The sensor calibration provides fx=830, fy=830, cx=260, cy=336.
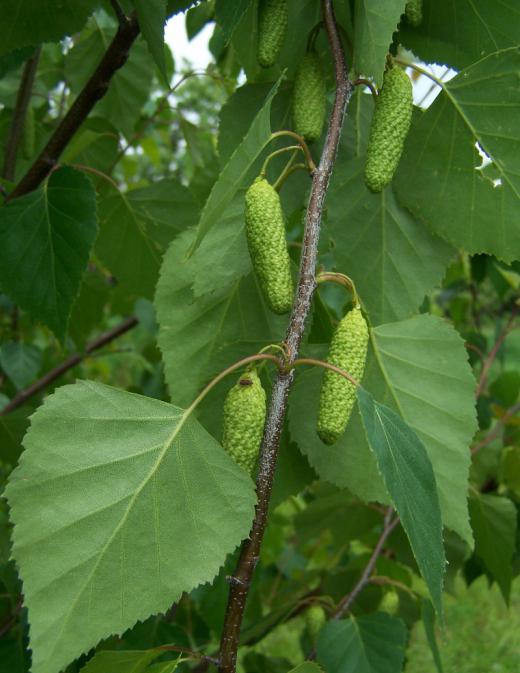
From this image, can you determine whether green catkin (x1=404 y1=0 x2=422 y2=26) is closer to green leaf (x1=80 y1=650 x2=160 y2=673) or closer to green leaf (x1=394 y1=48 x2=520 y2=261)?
green leaf (x1=394 y1=48 x2=520 y2=261)

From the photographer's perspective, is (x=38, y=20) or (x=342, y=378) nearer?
(x=342, y=378)

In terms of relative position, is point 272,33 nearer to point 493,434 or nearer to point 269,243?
point 269,243

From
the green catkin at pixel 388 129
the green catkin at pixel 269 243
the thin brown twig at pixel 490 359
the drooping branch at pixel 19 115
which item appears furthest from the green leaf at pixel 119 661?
the thin brown twig at pixel 490 359

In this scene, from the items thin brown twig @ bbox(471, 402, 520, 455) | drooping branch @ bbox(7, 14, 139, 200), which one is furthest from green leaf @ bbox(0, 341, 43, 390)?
thin brown twig @ bbox(471, 402, 520, 455)

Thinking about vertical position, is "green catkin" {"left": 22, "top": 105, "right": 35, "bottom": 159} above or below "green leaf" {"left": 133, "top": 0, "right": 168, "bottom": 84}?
below

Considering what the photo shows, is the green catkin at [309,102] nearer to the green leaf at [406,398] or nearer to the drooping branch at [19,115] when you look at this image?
the green leaf at [406,398]

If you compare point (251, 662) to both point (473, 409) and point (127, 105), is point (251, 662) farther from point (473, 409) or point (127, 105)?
point (127, 105)

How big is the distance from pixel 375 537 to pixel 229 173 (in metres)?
1.30

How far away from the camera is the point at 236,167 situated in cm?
74

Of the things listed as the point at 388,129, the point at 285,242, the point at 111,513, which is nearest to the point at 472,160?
the point at 388,129

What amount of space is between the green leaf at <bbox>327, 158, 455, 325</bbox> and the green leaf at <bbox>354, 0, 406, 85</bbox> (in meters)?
0.21

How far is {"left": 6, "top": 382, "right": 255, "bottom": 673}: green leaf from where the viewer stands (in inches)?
25.5

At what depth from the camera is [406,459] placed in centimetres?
70

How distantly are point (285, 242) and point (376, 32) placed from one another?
211mm
